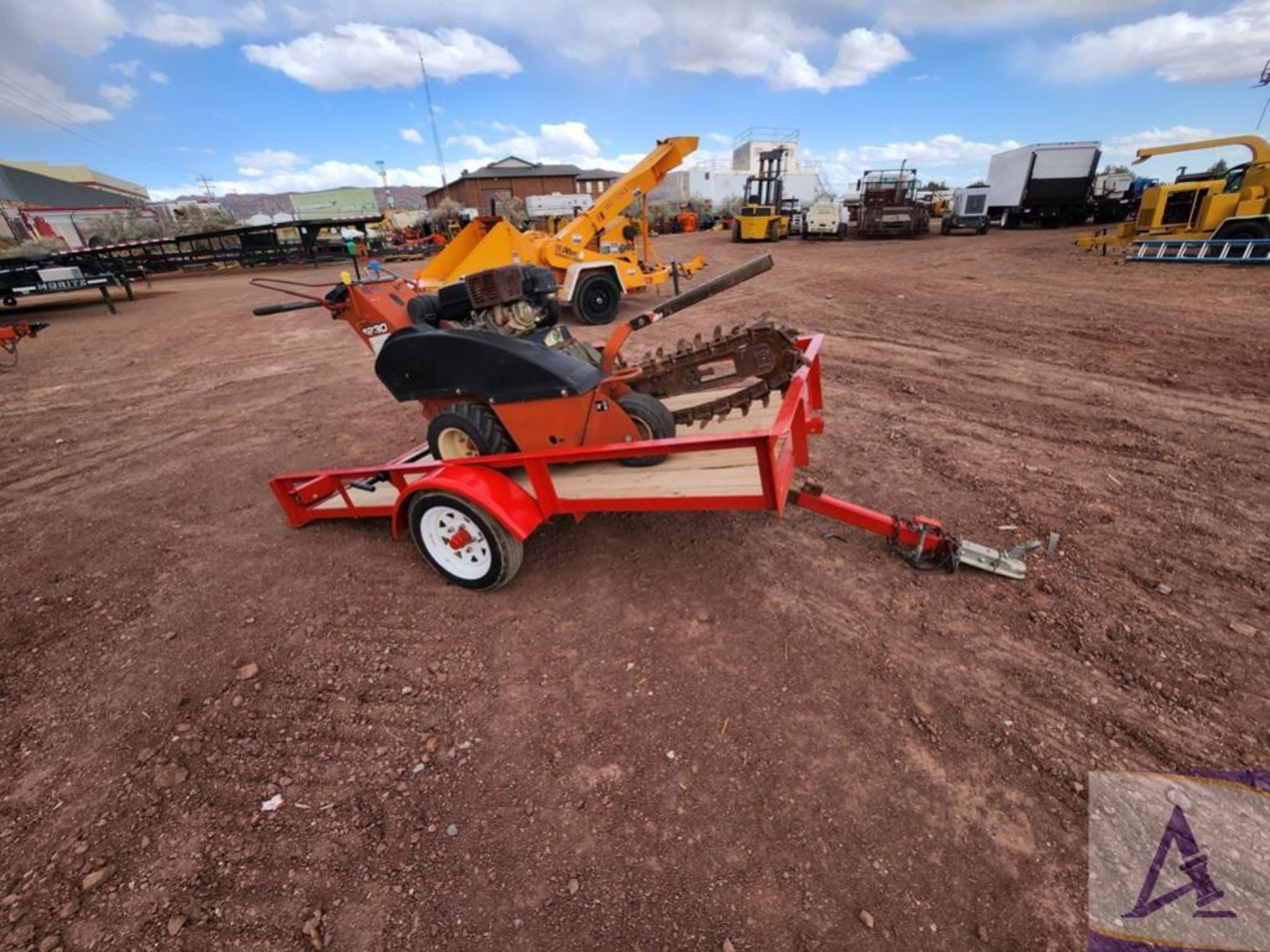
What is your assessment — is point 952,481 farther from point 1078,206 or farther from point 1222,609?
point 1078,206

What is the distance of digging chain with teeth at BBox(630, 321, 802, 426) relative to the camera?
3.39m

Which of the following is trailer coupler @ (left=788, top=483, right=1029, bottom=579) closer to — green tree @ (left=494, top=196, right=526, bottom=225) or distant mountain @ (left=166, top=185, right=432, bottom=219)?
green tree @ (left=494, top=196, right=526, bottom=225)

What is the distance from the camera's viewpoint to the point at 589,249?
10922 mm

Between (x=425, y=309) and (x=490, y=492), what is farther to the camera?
(x=425, y=309)

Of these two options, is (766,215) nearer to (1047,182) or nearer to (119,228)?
(1047,182)

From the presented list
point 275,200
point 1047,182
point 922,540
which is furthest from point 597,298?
point 275,200

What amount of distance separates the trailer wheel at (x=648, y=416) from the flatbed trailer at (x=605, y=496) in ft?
Answer: 0.65

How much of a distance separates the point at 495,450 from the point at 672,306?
147 cm

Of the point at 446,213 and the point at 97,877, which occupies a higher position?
the point at 446,213

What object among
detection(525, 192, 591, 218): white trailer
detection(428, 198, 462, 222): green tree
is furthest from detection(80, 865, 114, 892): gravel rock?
detection(428, 198, 462, 222): green tree

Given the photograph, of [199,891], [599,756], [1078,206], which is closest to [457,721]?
[599,756]

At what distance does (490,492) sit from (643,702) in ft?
4.53

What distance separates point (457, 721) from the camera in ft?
8.54

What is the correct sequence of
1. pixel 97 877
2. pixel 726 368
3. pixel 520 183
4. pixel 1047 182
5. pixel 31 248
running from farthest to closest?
pixel 520 183 < pixel 31 248 < pixel 1047 182 < pixel 726 368 < pixel 97 877
